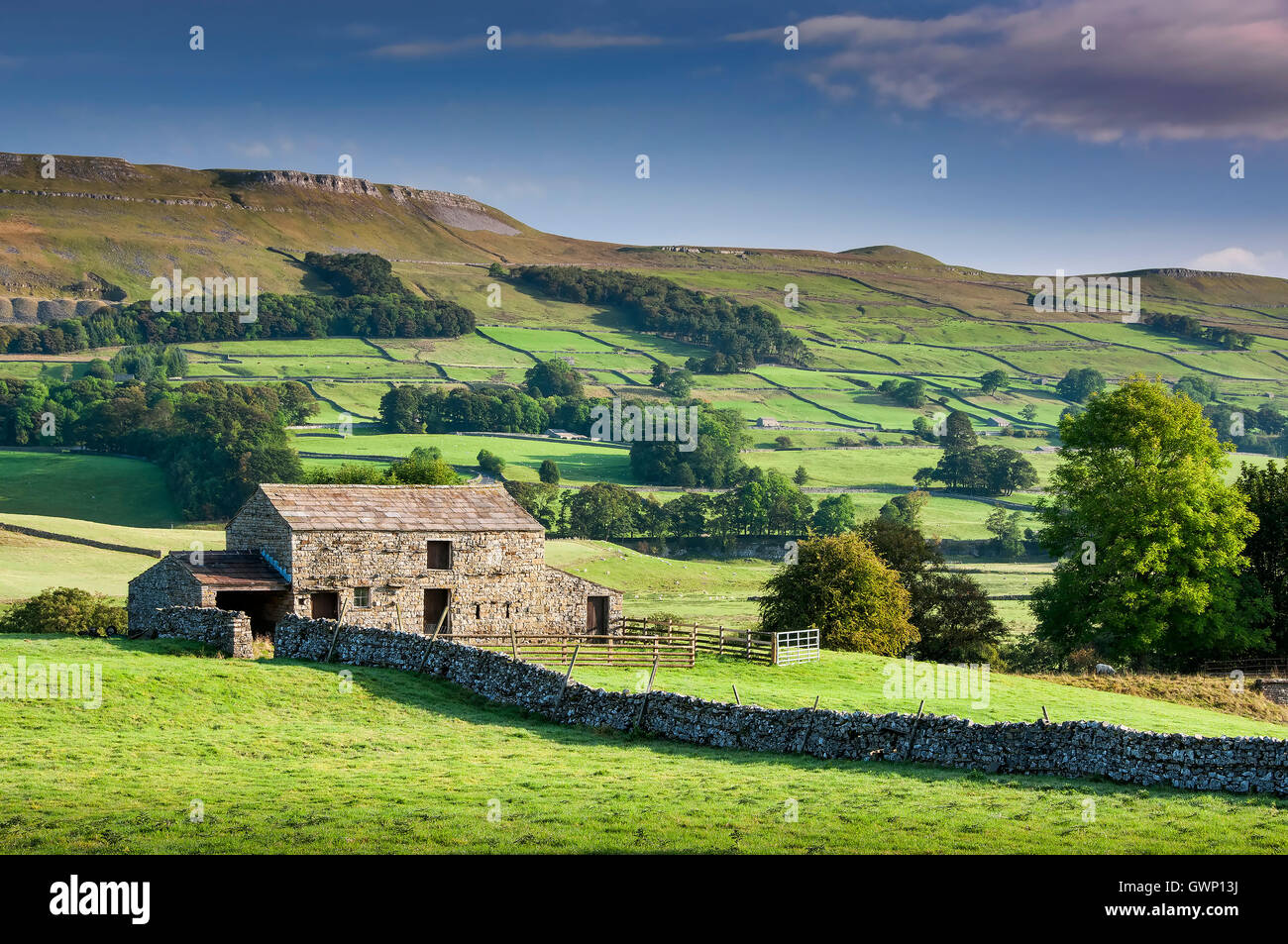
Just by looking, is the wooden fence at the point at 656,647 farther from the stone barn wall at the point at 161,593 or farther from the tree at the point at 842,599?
the stone barn wall at the point at 161,593

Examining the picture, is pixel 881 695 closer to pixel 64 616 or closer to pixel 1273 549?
pixel 1273 549

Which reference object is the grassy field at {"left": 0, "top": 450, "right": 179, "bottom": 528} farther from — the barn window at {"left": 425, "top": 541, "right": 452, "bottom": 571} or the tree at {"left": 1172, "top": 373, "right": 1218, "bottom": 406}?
the tree at {"left": 1172, "top": 373, "right": 1218, "bottom": 406}

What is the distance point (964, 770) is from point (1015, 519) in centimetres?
9558

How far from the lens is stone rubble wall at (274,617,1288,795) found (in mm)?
20078

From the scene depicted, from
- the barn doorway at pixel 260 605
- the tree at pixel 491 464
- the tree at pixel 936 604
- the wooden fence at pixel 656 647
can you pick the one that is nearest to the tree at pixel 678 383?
the tree at pixel 491 464

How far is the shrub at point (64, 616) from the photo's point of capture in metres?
45.5

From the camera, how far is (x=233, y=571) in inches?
1603

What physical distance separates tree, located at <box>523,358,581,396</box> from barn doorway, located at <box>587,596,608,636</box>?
120463 millimetres

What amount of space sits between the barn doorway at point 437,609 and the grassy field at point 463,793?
13941 millimetres

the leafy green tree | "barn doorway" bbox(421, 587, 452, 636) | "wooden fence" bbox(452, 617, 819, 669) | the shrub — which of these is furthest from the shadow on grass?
the leafy green tree

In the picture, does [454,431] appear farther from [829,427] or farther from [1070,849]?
[1070,849]

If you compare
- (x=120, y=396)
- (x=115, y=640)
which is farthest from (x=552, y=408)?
(x=115, y=640)

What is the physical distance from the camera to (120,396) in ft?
447

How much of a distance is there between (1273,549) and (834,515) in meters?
63.9
